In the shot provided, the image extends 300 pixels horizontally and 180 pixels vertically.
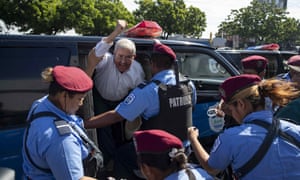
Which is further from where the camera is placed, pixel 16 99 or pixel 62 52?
pixel 62 52

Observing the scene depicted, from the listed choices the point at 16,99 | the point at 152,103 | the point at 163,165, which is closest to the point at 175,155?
the point at 163,165

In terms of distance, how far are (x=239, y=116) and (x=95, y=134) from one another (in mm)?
1445

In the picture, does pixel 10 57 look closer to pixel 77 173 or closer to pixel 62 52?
pixel 62 52

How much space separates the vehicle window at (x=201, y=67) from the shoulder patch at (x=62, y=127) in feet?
7.96

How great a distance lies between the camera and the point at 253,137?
2.09 meters

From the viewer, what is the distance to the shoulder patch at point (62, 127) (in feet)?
6.55

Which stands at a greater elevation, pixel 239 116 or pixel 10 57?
pixel 10 57

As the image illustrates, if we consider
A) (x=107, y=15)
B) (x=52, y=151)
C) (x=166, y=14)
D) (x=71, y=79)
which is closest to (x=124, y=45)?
(x=71, y=79)

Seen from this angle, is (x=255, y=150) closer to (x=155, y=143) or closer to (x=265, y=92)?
(x=265, y=92)

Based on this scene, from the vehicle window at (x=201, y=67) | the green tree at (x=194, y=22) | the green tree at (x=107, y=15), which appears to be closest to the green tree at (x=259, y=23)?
the green tree at (x=194, y=22)

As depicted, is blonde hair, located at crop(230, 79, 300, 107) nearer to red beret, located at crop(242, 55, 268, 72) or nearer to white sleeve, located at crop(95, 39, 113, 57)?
white sleeve, located at crop(95, 39, 113, 57)

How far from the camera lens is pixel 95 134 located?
3.24 m

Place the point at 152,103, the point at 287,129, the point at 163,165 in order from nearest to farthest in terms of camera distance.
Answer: the point at 163,165, the point at 287,129, the point at 152,103

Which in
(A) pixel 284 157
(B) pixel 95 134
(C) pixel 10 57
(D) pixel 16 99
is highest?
(C) pixel 10 57
